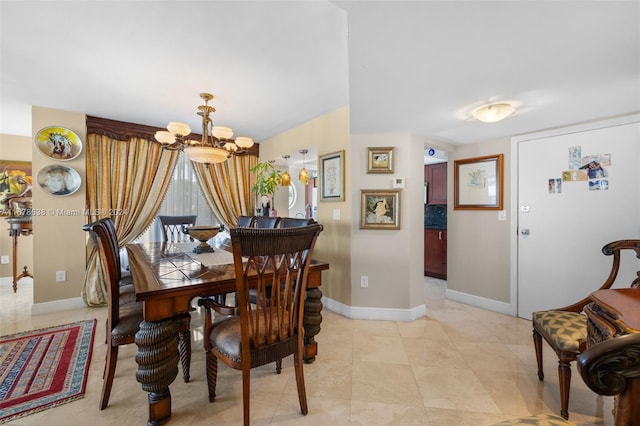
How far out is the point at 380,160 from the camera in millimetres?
2842

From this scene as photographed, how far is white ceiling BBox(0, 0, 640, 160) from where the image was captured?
1190 millimetres

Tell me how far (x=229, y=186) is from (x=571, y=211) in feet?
14.4

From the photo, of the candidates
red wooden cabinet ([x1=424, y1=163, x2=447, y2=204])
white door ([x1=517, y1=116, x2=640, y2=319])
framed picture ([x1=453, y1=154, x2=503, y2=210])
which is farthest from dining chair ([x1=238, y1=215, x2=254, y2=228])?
red wooden cabinet ([x1=424, y1=163, x2=447, y2=204])

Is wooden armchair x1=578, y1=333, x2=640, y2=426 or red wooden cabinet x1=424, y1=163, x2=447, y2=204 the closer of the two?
wooden armchair x1=578, y1=333, x2=640, y2=426

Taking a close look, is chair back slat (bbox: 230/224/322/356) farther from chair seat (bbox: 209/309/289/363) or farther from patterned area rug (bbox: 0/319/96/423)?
patterned area rug (bbox: 0/319/96/423)

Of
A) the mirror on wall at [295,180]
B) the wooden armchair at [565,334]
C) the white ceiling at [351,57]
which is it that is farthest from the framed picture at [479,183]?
Result: the mirror on wall at [295,180]

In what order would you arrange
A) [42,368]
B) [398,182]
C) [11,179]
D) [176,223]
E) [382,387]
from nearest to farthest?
[382,387] → [42,368] → [398,182] → [176,223] → [11,179]

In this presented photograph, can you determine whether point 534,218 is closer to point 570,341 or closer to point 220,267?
point 570,341

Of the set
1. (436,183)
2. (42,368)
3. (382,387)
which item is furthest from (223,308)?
(436,183)

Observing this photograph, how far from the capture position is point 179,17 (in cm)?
157

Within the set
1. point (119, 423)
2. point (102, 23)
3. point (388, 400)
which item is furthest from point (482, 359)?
point (102, 23)

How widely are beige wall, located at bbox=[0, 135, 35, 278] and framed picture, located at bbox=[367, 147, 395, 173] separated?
5.05 metres

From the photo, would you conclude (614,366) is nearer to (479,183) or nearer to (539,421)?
(539,421)

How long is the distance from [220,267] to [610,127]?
3476 millimetres
